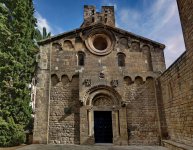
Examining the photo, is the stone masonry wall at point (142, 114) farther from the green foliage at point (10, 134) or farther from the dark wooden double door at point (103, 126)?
the green foliage at point (10, 134)

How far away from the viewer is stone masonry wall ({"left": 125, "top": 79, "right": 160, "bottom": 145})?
9.98 m

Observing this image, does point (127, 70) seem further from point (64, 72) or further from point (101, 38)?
point (64, 72)

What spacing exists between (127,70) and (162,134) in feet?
13.3

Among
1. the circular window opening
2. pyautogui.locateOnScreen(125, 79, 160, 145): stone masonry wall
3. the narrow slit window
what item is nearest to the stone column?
pyautogui.locateOnScreen(125, 79, 160, 145): stone masonry wall

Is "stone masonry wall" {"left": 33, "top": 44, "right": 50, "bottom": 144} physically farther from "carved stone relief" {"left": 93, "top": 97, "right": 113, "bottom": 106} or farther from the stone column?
the stone column

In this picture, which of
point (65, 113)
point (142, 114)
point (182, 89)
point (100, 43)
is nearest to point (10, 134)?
point (65, 113)

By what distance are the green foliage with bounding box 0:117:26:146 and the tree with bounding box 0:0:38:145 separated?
374mm

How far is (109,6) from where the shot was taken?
1428 centimetres

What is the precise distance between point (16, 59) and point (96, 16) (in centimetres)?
651

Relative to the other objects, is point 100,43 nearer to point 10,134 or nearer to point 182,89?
point 182,89

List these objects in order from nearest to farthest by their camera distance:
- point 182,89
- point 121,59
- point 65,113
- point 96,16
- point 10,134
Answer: point 182,89 < point 10,134 < point 65,113 < point 121,59 < point 96,16

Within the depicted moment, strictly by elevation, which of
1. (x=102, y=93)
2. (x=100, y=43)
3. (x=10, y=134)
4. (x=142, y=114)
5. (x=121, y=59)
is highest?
(x=100, y=43)

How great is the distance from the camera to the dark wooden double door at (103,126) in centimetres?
1027

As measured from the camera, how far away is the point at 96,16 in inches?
536
